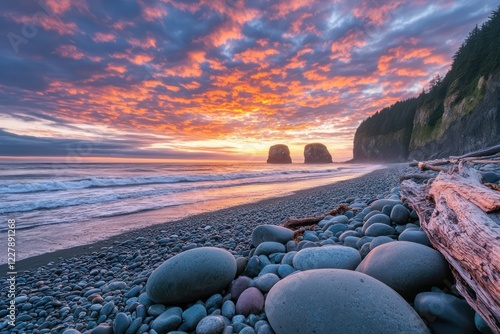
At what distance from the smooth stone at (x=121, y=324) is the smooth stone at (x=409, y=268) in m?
2.23

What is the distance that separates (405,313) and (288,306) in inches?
29.5

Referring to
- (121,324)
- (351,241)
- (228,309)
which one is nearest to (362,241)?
(351,241)

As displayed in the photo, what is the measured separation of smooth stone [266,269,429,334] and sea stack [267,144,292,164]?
97.0 meters

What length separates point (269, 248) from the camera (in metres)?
3.28

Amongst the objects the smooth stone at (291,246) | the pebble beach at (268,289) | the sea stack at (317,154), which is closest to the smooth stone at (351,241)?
the pebble beach at (268,289)

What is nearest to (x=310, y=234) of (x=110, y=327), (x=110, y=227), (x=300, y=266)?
(x=300, y=266)

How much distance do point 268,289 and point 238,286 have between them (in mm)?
323

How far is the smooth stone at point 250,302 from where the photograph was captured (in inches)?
83.6

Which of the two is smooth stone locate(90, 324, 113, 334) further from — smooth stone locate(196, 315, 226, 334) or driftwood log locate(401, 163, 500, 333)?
driftwood log locate(401, 163, 500, 333)

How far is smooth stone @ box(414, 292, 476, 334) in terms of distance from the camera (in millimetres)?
1523

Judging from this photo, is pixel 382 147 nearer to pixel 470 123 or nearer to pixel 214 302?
pixel 470 123

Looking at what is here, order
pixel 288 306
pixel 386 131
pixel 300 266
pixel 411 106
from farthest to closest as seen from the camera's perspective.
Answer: pixel 386 131, pixel 411 106, pixel 300 266, pixel 288 306

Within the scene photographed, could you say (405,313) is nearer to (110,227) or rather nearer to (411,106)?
(110,227)

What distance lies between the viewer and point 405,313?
61.2 inches
